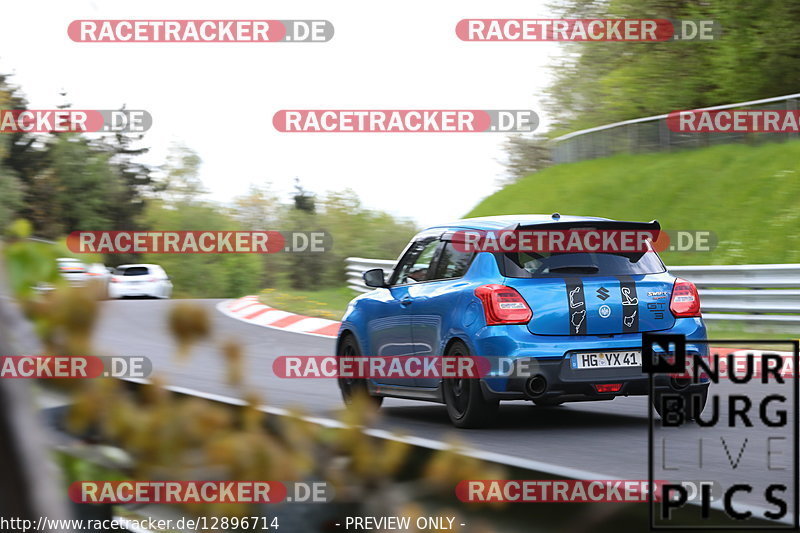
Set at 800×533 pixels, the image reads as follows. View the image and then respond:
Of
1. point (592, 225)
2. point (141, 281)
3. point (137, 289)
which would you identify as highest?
point (592, 225)

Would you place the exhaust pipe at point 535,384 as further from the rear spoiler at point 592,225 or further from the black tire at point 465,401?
the rear spoiler at point 592,225

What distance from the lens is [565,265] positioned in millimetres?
8891

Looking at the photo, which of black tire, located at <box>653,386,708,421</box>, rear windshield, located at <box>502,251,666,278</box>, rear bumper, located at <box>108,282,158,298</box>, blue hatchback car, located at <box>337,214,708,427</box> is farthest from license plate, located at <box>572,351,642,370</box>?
rear bumper, located at <box>108,282,158,298</box>

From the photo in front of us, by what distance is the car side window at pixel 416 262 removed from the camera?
10070 mm

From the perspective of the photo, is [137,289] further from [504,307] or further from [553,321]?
[553,321]

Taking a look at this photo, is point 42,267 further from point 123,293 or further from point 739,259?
point 123,293

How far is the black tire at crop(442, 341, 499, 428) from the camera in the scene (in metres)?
8.91

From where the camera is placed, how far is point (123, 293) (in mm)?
38406

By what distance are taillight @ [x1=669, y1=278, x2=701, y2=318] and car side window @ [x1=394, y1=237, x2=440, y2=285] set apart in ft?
6.47

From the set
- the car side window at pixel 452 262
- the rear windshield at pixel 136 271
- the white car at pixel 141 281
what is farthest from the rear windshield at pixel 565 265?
the rear windshield at pixel 136 271

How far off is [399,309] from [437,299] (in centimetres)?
72

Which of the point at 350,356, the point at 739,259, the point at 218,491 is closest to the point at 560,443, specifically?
the point at 350,356

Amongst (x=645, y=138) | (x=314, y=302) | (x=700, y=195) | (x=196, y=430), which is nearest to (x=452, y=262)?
(x=196, y=430)

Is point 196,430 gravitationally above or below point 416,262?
above
